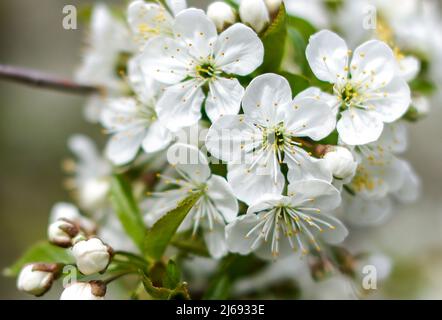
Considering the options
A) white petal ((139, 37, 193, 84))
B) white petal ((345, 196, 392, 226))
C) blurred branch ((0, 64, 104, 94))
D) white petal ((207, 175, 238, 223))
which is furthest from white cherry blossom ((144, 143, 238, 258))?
blurred branch ((0, 64, 104, 94))

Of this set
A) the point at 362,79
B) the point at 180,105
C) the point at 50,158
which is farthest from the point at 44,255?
the point at 50,158

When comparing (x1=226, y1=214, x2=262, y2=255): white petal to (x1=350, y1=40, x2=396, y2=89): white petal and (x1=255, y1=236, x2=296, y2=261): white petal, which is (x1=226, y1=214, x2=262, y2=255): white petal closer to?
(x1=255, y1=236, x2=296, y2=261): white petal

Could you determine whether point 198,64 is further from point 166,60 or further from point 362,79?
point 362,79

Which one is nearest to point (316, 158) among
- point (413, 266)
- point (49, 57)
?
point (413, 266)
